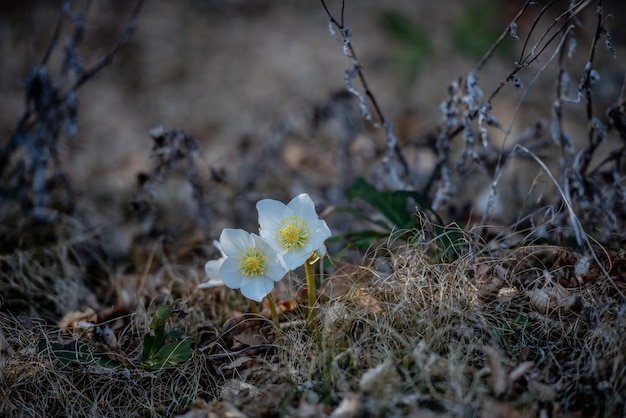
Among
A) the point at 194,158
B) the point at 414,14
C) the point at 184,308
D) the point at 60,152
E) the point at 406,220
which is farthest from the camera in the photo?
the point at 414,14

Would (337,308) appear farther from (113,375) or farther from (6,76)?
(6,76)

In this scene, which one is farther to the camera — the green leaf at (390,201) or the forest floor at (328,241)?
the green leaf at (390,201)

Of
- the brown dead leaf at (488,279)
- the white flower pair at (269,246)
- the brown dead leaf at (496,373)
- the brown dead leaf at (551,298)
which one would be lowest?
the brown dead leaf at (496,373)

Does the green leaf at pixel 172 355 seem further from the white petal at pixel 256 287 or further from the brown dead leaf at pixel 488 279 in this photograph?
the brown dead leaf at pixel 488 279

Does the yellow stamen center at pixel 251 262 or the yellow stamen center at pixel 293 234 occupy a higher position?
the yellow stamen center at pixel 293 234

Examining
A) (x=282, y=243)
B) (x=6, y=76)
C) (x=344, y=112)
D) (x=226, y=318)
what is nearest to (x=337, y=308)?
(x=282, y=243)

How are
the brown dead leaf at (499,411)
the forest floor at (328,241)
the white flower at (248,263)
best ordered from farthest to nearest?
the white flower at (248,263) → the forest floor at (328,241) → the brown dead leaf at (499,411)

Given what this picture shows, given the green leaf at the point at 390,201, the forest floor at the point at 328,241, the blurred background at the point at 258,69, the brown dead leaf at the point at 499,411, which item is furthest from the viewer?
the blurred background at the point at 258,69

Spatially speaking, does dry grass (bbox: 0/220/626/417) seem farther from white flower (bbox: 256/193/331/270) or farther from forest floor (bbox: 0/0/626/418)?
white flower (bbox: 256/193/331/270)

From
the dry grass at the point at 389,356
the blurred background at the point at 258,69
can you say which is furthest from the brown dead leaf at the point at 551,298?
the blurred background at the point at 258,69
